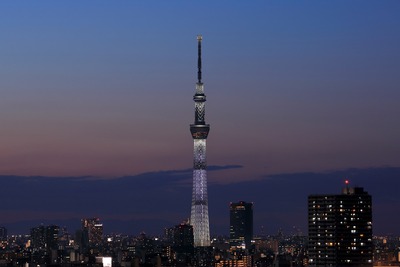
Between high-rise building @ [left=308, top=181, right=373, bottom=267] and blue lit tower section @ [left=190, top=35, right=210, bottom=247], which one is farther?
blue lit tower section @ [left=190, top=35, right=210, bottom=247]

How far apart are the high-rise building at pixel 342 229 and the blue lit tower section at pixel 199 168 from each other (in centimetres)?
4618

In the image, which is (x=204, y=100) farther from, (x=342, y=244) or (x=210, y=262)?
(x=342, y=244)

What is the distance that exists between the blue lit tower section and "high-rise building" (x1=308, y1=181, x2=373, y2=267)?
151 feet

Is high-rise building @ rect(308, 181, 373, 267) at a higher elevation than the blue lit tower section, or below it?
below

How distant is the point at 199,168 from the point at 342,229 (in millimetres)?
50905

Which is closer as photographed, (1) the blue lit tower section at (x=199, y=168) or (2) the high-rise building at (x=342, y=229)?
(2) the high-rise building at (x=342, y=229)

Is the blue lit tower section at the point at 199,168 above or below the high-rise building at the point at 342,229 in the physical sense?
above

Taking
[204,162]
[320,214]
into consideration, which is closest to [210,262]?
[204,162]

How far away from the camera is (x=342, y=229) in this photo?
10281cm

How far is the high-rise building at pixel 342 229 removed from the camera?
102 m

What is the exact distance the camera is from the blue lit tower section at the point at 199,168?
149 metres

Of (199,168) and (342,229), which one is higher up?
(199,168)

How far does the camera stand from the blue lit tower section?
149250mm

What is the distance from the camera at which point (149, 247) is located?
163000 mm
